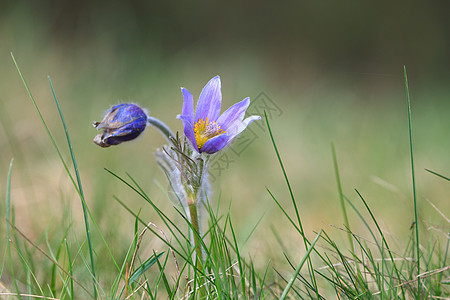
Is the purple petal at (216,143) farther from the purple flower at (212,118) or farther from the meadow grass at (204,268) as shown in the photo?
the meadow grass at (204,268)

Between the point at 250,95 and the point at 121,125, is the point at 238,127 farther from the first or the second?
the point at 250,95

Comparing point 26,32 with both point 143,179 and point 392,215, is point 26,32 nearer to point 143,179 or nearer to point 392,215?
point 143,179

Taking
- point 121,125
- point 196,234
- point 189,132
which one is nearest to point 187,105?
point 189,132

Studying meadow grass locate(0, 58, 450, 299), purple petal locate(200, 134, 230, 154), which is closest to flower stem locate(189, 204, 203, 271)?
meadow grass locate(0, 58, 450, 299)

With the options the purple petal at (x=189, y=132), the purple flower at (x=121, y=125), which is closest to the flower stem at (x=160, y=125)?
the purple flower at (x=121, y=125)

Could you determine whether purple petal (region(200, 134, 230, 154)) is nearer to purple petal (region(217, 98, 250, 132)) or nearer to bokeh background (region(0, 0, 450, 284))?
purple petal (region(217, 98, 250, 132))

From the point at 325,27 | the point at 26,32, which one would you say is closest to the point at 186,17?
the point at 325,27
